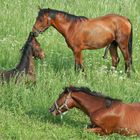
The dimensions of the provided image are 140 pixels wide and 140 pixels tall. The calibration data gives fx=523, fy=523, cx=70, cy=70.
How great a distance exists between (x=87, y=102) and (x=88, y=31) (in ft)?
11.2

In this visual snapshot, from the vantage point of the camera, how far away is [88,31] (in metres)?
10.8

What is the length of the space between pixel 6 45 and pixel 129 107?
4.65 m

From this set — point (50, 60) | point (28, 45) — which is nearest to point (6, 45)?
point (50, 60)

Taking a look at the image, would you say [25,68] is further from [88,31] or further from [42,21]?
[88,31]

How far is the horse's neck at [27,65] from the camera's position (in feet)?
30.3

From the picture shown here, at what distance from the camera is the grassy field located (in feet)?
25.3

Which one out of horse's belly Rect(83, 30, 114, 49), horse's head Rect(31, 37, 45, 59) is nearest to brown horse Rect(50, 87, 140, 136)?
horse's head Rect(31, 37, 45, 59)

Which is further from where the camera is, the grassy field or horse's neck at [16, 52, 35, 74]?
horse's neck at [16, 52, 35, 74]

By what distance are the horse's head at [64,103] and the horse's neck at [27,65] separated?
170 cm

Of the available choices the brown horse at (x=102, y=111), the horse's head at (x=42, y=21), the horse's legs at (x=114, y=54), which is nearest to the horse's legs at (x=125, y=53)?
the horse's legs at (x=114, y=54)

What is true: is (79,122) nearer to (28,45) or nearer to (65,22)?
(28,45)

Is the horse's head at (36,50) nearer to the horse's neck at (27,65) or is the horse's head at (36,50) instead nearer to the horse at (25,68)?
the horse at (25,68)

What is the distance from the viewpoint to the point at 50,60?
11180 mm

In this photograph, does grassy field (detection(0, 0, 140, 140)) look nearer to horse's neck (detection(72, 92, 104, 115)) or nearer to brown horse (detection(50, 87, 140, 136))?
brown horse (detection(50, 87, 140, 136))
